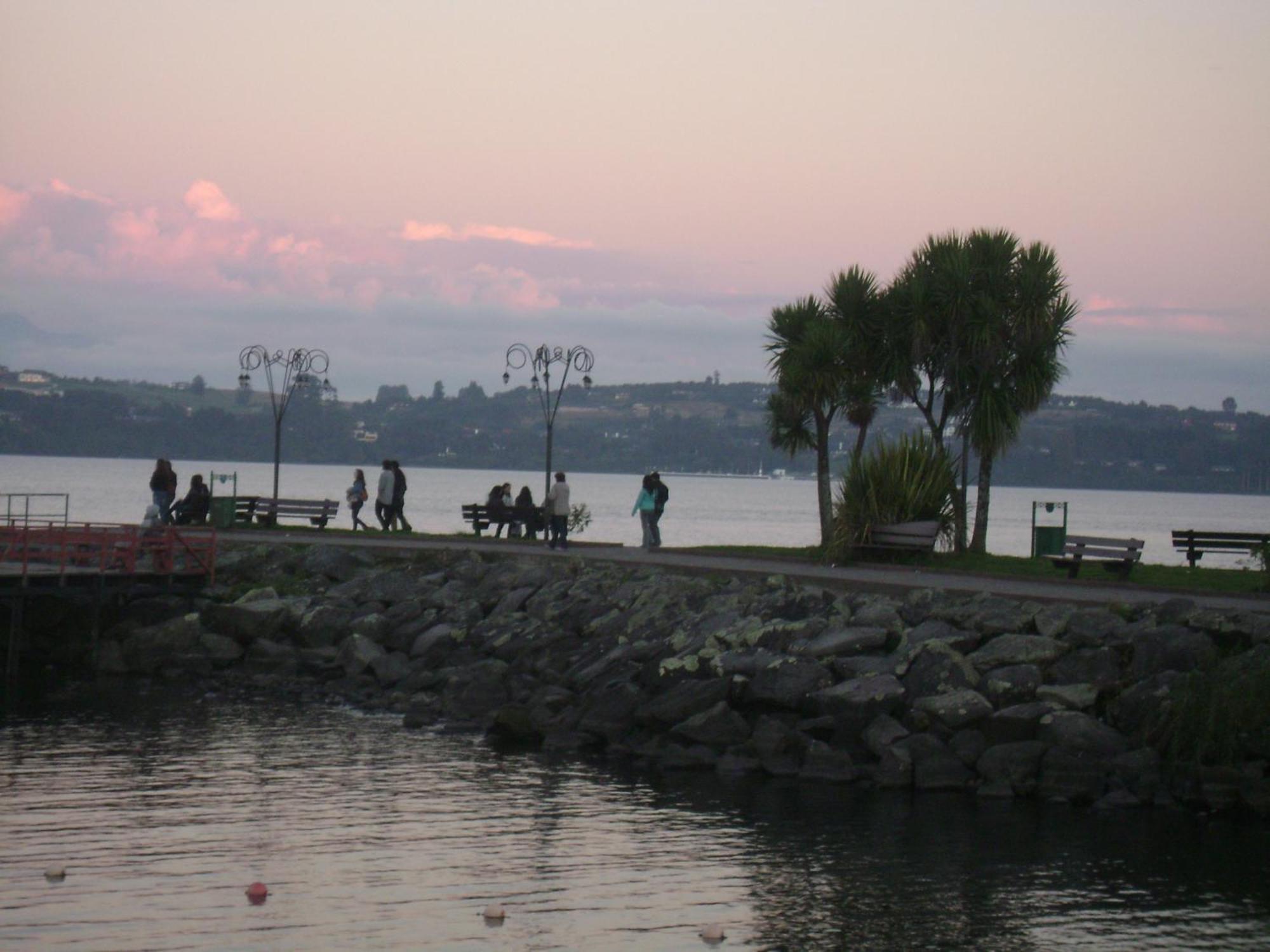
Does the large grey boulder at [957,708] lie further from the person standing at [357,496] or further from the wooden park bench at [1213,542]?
the person standing at [357,496]

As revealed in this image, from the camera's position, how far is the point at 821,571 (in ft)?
89.7

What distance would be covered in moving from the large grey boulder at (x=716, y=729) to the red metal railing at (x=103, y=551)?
13829mm

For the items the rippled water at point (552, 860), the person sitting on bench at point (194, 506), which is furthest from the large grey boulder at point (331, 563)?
the rippled water at point (552, 860)

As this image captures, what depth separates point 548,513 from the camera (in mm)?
33906

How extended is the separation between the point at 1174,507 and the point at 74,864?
194916 millimetres

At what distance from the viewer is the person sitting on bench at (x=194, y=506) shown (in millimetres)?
38781

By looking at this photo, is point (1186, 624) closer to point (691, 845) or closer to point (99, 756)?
point (691, 845)

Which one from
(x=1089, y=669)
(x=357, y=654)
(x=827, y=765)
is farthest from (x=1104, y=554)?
(x=357, y=654)

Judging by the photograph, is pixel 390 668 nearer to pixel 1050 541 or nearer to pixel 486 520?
pixel 486 520

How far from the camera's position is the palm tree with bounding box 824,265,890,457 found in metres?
34.8

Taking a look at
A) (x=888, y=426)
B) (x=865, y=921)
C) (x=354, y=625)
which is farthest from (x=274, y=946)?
(x=888, y=426)

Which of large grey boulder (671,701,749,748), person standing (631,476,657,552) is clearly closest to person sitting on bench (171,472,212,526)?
person standing (631,476,657,552)

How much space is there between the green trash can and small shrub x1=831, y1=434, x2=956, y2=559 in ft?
8.39

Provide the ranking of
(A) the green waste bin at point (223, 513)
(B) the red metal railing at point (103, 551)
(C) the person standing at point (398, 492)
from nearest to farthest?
(B) the red metal railing at point (103, 551)
(C) the person standing at point (398, 492)
(A) the green waste bin at point (223, 513)
